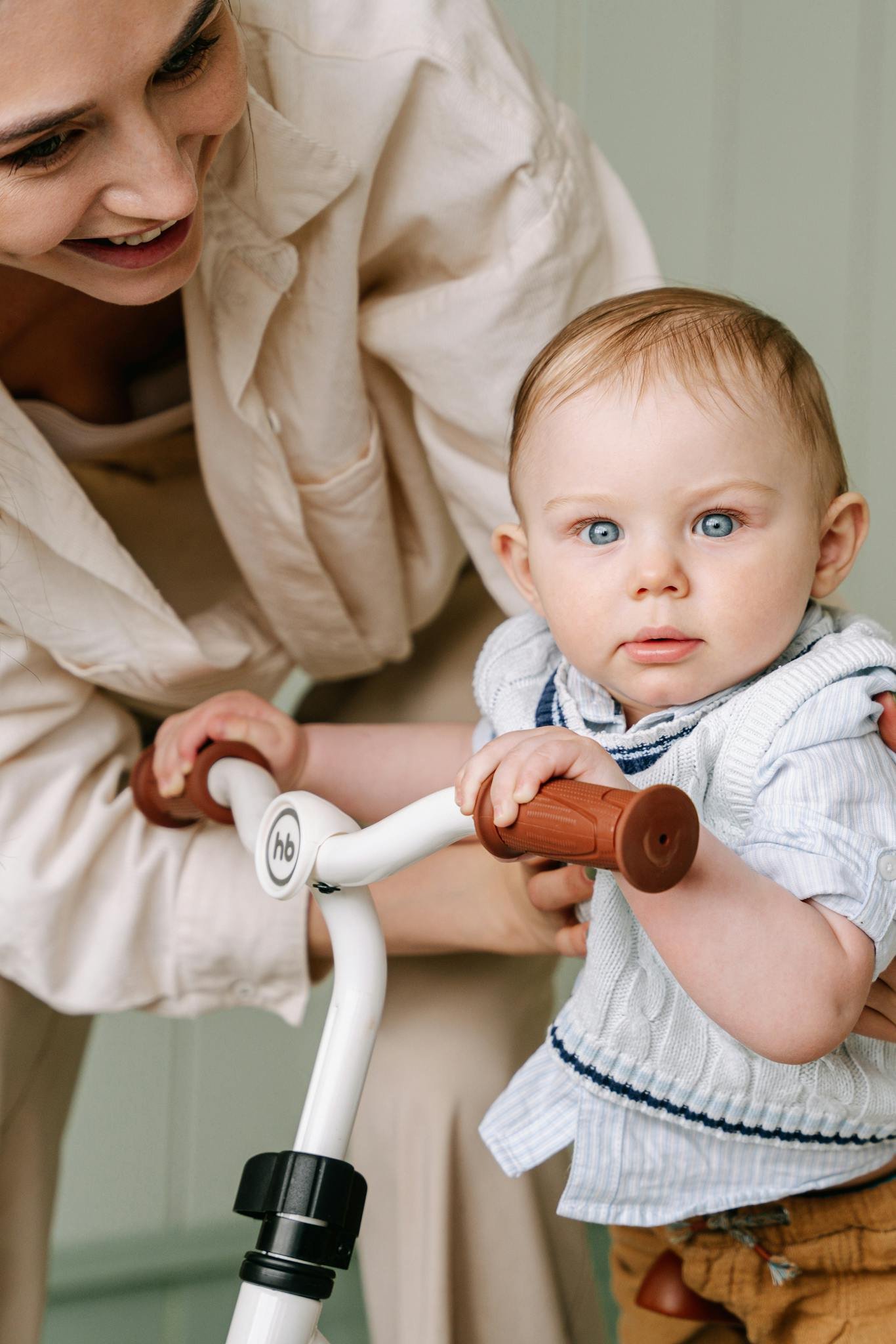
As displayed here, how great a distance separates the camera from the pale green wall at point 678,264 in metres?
1.68

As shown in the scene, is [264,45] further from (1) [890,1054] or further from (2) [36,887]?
(1) [890,1054]

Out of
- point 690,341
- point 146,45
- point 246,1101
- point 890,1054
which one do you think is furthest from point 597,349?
point 246,1101

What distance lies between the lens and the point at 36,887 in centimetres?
93

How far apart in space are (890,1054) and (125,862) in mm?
505

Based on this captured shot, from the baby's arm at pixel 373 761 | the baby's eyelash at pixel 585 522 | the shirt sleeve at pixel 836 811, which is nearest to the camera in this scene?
the shirt sleeve at pixel 836 811

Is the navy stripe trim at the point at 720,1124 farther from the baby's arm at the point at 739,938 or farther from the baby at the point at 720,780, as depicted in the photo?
the baby's arm at the point at 739,938

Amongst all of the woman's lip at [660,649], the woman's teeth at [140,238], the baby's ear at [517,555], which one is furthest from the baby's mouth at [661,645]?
the woman's teeth at [140,238]

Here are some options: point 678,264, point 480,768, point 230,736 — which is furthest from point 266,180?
point 678,264

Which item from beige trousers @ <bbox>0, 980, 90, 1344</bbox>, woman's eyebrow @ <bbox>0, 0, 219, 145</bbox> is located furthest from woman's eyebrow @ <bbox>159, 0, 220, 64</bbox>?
beige trousers @ <bbox>0, 980, 90, 1344</bbox>

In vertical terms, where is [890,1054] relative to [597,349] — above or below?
below

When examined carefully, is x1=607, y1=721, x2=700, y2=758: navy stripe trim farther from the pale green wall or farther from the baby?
the pale green wall

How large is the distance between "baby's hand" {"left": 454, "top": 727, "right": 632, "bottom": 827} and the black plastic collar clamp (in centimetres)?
17

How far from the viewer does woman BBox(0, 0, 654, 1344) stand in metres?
0.92

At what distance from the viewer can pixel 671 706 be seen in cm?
→ 75
